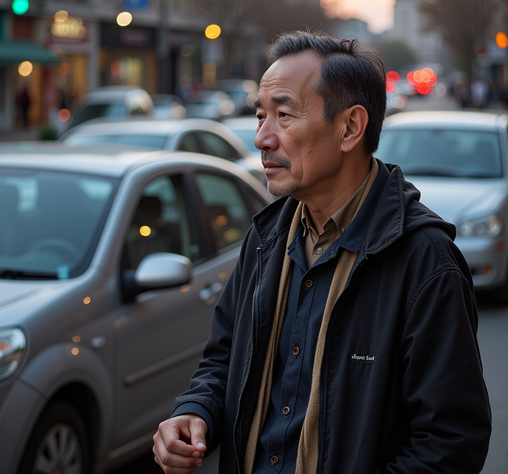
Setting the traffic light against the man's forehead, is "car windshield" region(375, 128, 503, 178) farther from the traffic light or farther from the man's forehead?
the man's forehead

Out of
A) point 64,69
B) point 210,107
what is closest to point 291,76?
point 210,107

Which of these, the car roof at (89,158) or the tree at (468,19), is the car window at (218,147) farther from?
the tree at (468,19)

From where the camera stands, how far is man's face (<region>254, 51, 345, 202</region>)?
78.9 inches

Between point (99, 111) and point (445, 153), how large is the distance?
37.5ft

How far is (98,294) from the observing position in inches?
142

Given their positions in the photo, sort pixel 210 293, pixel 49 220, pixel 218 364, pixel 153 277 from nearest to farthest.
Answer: pixel 218 364 → pixel 153 277 → pixel 49 220 → pixel 210 293

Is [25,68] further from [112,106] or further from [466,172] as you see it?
[466,172]

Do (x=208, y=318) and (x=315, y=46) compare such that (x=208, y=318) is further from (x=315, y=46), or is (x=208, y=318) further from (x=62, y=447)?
(x=315, y=46)

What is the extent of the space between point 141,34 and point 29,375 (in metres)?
44.9

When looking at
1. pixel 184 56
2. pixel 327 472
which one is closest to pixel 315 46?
pixel 327 472

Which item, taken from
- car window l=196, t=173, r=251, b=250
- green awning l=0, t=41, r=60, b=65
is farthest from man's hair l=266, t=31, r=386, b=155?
green awning l=0, t=41, r=60, b=65

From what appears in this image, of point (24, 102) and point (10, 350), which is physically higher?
point (10, 350)

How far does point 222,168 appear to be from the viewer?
497 centimetres

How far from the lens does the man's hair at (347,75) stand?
199cm
